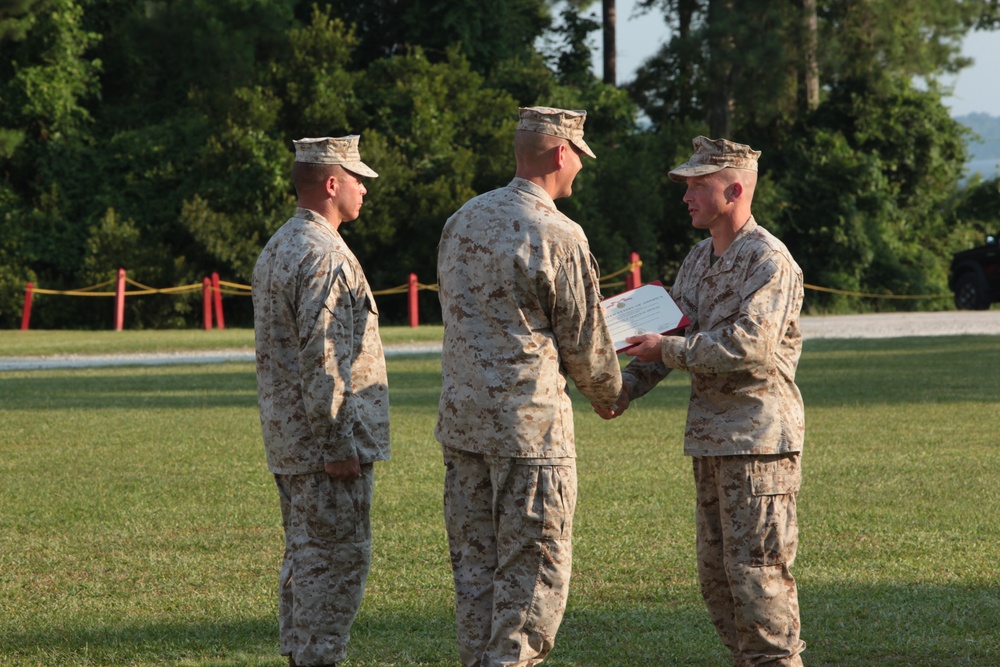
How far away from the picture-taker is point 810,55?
3662 cm

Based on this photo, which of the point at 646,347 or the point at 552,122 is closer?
the point at 552,122

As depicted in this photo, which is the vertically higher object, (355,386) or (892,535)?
(355,386)

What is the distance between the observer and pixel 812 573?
21.9ft

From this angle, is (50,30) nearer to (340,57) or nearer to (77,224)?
(77,224)

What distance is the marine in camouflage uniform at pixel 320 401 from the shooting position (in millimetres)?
4766

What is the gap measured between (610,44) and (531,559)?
37.8 meters

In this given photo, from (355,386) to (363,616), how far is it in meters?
1.57

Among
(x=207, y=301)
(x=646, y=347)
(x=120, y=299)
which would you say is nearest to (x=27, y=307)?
(x=120, y=299)

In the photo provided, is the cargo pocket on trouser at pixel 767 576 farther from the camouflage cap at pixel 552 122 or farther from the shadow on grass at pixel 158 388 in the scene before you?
the shadow on grass at pixel 158 388

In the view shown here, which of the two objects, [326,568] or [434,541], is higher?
[326,568]

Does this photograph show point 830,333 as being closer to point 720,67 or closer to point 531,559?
point 720,67

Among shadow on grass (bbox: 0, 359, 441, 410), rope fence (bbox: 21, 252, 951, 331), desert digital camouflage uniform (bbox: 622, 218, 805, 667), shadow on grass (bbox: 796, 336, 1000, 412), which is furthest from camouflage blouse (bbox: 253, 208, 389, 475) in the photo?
rope fence (bbox: 21, 252, 951, 331)

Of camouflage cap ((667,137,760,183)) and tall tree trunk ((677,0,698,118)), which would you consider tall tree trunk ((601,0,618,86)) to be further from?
camouflage cap ((667,137,760,183))

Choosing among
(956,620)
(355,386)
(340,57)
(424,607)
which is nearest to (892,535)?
(956,620)
